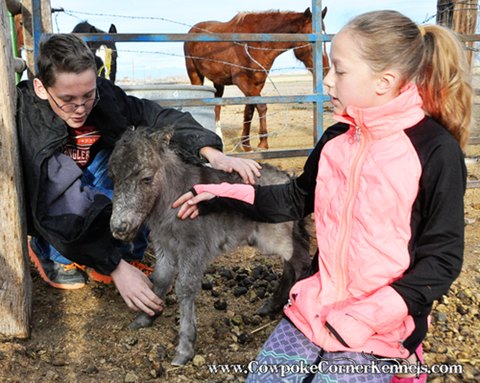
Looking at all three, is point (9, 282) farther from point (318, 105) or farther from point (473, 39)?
point (473, 39)

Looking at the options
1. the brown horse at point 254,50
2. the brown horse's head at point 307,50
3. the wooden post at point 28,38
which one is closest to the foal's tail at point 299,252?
the wooden post at point 28,38

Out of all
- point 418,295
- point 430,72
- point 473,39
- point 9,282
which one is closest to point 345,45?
point 430,72

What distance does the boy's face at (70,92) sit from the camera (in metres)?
2.87

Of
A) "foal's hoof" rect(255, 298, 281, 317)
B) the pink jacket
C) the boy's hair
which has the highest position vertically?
the boy's hair

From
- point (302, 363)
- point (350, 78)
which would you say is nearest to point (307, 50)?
point (350, 78)

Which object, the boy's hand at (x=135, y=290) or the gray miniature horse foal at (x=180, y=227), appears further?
the boy's hand at (x=135, y=290)

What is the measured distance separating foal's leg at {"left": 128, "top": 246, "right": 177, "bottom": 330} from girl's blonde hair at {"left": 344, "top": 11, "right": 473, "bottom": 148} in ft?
6.35

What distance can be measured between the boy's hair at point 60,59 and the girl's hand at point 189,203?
1072 millimetres

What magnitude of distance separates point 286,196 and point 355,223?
59 cm

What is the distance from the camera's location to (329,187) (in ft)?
7.10

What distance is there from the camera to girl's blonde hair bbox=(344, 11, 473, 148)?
77.4 inches

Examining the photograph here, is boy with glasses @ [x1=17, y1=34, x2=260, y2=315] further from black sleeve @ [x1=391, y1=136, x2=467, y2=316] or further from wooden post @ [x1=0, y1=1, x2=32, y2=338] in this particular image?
black sleeve @ [x1=391, y1=136, x2=467, y2=316]

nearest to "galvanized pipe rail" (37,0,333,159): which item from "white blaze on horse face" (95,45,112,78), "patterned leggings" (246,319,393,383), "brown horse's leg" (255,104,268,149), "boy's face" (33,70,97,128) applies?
"white blaze on horse face" (95,45,112,78)

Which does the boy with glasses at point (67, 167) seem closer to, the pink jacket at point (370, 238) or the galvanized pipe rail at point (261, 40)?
the pink jacket at point (370, 238)
